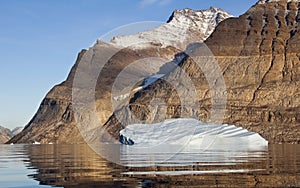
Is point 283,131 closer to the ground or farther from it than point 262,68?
closer to the ground

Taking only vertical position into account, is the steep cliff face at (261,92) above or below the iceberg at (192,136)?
above

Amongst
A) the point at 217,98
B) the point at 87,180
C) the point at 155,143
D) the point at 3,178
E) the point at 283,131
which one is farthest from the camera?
the point at 217,98

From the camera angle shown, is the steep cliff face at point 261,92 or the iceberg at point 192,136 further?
the steep cliff face at point 261,92

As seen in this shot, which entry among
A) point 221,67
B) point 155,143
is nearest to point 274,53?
point 221,67

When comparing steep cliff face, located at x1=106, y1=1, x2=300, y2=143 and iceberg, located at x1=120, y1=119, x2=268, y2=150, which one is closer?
iceberg, located at x1=120, y1=119, x2=268, y2=150

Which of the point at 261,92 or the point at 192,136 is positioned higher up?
the point at 261,92

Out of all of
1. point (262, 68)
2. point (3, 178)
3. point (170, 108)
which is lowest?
point (3, 178)

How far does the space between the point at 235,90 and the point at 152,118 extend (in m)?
33.8

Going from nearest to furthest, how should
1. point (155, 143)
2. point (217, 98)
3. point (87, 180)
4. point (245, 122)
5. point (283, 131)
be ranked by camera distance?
point (87, 180)
point (155, 143)
point (283, 131)
point (245, 122)
point (217, 98)

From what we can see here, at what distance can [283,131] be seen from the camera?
157875mm

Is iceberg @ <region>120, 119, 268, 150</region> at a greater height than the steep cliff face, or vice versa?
the steep cliff face

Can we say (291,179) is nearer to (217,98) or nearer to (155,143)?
(155,143)

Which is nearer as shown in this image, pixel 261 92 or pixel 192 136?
pixel 192 136

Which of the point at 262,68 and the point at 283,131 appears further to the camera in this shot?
the point at 262,68
